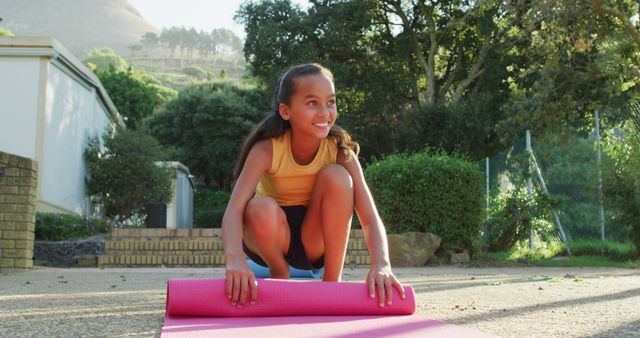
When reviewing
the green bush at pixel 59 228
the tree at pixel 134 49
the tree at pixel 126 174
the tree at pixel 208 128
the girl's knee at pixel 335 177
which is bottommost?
the green bush at pixel 59 228

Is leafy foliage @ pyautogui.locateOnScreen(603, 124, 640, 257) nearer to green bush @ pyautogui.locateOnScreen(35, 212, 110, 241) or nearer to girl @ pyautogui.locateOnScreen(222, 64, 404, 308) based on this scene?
girl @ pyautogui.locateOnScreen(222, 64, 404, 308)

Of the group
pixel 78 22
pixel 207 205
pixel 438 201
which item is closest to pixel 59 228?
pixel 438 201

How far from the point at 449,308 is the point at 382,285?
84 centimetres

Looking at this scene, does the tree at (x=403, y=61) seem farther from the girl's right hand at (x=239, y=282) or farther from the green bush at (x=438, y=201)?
the girl's right hand at (x=239, y=282)

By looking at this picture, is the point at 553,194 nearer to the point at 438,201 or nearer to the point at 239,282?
the point at 438,201

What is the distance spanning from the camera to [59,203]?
13781 mm

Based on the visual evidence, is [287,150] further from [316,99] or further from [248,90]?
[248,90]

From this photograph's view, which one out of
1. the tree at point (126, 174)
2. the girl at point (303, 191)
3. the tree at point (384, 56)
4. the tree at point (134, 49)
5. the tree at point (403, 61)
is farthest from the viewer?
the tree at point (134, 49)

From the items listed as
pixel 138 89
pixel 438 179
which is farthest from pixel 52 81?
pixel 138 89

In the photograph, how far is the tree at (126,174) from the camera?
15.2m

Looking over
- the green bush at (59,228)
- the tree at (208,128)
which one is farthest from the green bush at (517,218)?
the tree at (208,128)

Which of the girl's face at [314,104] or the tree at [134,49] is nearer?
the girl's face at [314,104]

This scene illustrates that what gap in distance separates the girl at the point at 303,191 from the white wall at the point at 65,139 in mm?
10774

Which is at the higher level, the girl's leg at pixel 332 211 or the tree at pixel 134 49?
the tree at pixel 134 49
